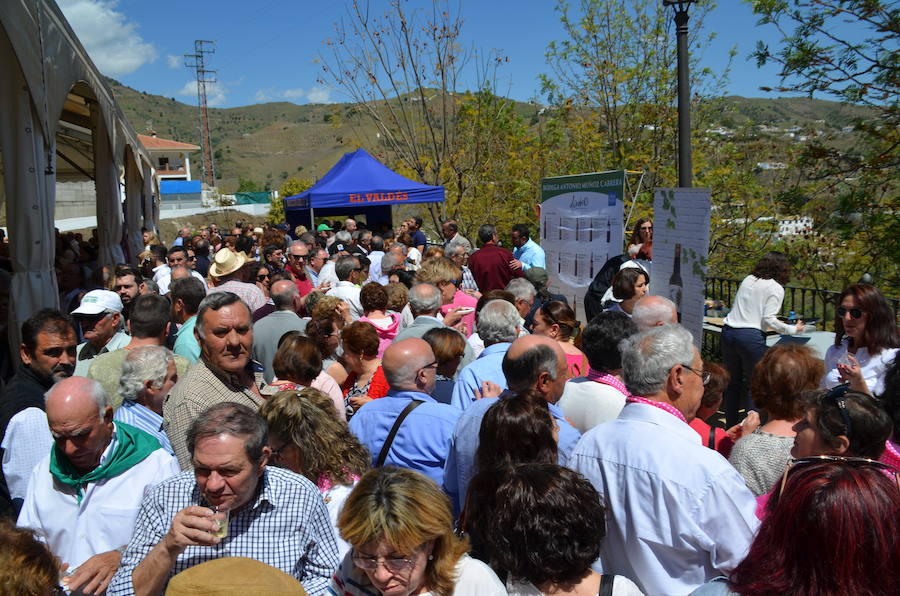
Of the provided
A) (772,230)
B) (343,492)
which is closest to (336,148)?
(772,230)

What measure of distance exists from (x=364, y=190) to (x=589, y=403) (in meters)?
11.2

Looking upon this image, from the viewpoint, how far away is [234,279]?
6.95 m

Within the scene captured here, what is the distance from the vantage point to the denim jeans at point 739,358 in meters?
5.76

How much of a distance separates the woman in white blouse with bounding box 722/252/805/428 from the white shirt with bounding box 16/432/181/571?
16.1ft

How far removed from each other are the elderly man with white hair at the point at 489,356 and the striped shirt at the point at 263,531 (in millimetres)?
1467

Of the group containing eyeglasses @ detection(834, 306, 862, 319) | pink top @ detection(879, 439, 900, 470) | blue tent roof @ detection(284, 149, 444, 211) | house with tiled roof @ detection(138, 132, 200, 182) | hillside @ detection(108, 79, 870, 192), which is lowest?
pink top @ detection(879, 439, 900, 470)

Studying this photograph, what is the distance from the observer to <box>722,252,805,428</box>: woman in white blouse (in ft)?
18.5

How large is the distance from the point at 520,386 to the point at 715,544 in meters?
1.25

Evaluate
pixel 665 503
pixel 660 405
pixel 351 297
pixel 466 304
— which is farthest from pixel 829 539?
pixel 351 297

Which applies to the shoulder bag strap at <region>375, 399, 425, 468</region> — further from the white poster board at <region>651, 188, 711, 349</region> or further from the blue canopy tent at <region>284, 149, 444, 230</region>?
the blue canopy tent at <region>284, 149, 444, 230</region>

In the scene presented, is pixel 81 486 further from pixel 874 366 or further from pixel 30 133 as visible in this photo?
pixel 874 366

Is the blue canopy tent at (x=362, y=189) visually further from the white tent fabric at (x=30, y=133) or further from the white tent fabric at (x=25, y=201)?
the white tent fabric at (x=25, y=201)

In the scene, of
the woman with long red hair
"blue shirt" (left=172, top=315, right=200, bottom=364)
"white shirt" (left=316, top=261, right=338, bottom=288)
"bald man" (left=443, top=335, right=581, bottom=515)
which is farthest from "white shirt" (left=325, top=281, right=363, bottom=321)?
the woman with long red hair

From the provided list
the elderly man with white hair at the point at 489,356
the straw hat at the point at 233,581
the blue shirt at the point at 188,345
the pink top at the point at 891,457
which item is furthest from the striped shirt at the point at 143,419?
the pink top at the point at 891,457
